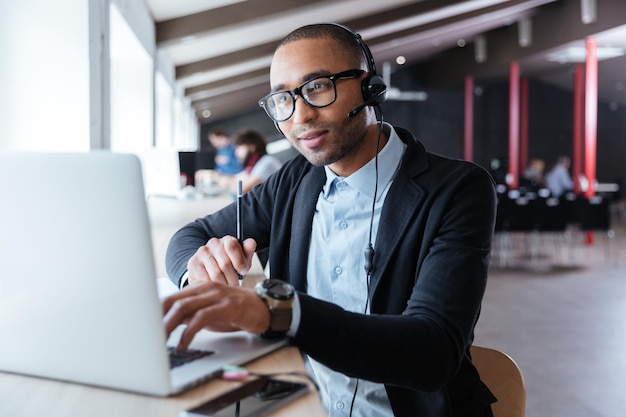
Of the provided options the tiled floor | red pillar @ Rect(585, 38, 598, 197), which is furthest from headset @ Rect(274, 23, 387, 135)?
red pillar @ Rect(585, 38, 598, 197)

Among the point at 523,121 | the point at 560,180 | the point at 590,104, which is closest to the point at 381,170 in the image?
the point at 590,104

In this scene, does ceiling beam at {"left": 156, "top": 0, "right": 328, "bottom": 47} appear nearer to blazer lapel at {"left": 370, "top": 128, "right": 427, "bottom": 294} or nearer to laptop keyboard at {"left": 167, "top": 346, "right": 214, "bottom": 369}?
blazer lapel at {"left": 370, "top": 128, "right": 427, "bottom": 294}

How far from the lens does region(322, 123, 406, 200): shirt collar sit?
4.33 feet

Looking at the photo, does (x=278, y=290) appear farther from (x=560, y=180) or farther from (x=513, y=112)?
(x=513, y=112)

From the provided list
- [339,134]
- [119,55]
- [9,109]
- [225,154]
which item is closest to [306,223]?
[339,134]

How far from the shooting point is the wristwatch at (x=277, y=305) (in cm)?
81

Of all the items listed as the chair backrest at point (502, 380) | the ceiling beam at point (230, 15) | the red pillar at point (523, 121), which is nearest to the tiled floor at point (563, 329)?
the chair backrest at point (502, 380)

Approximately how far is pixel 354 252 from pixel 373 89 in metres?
0.33

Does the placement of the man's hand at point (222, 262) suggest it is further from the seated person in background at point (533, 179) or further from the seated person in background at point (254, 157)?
the seated person in background at point (533, 179)

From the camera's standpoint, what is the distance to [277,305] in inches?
31.7

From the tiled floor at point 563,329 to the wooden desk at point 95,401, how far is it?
90.5 inches

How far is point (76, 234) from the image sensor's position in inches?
28.1

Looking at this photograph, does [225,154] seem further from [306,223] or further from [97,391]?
[97,391]

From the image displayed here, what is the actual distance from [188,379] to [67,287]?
17 centimetres
